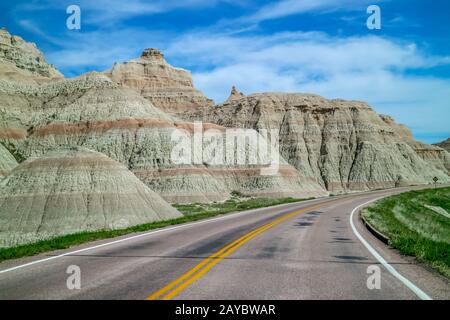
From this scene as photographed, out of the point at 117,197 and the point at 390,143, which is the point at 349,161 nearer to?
the point at 390,143

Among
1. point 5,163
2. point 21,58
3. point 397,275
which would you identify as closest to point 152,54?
point 21,58

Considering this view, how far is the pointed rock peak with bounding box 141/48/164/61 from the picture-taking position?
15093 centimetres

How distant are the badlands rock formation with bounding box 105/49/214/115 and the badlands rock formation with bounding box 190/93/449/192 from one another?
13583 mm

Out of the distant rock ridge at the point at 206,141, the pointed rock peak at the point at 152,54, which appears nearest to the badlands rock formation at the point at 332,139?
the distant rock ridge at the point at 206,141

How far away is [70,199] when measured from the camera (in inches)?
1235

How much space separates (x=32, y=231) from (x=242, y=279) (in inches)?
959

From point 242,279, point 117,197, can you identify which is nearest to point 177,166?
point 117,197

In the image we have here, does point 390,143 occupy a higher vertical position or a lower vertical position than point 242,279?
higher

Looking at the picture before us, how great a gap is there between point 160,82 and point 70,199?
112520 millimetres

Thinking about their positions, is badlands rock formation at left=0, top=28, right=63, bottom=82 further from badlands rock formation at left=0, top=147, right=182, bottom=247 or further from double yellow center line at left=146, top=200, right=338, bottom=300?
double yellow center line at left=146, top=200, right=338, bottom=300

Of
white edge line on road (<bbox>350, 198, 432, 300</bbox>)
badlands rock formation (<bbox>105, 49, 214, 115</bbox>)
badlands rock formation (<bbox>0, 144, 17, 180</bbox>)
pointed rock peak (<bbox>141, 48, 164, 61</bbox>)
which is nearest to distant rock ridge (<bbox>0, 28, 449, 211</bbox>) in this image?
badlands rock formation (<bbox>105, 49, 214, 115</bbox>)

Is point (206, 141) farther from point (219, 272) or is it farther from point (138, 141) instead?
point (219, 272)

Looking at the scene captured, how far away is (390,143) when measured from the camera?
103 metres
